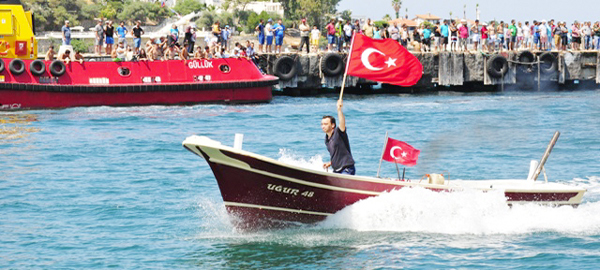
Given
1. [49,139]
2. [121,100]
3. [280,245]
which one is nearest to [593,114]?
[121,100]

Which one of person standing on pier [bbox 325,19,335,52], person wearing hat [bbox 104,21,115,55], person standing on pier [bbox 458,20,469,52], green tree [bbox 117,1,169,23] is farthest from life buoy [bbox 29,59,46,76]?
green tree [bbox 117,1,169,23]

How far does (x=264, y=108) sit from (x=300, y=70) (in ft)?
20.6

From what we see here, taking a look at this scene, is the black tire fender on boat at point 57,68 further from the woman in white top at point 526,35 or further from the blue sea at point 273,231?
the woman in white top at point 526,35

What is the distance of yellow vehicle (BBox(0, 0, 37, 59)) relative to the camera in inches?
1187

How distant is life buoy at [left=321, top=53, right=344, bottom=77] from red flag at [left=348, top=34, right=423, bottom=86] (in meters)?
24.1

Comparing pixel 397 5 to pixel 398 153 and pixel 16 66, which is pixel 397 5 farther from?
pixel 398 153

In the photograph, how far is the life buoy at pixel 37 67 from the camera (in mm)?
29031

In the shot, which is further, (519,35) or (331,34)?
(519,35)

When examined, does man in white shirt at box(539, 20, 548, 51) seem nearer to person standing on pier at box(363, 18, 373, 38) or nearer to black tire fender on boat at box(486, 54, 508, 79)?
black tire fender on boat at box(486, 54, 508, 79)

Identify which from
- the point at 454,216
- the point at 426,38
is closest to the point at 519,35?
the point at 426,38

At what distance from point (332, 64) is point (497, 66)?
24.0 feet

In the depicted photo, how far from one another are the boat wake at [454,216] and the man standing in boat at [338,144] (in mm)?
577

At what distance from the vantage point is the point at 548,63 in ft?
132

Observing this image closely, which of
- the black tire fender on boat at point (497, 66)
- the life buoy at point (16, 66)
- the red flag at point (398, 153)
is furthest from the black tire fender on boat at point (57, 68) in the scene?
the black tire fender on boat at point (497, 66)
